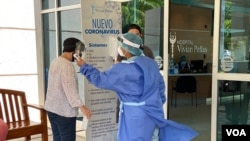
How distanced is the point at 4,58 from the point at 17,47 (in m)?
0.27

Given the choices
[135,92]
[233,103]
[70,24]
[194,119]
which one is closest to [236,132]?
[233,103]

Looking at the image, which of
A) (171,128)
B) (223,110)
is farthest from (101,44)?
(223,110)

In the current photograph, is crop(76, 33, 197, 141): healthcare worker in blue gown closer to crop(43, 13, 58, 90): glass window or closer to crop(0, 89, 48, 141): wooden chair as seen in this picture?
crop(0, 89, 48, 141): wooden chair

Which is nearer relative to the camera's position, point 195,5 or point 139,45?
point 139,45

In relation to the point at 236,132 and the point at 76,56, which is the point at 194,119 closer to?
the point at 236,132

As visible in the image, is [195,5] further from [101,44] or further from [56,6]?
[101,44]

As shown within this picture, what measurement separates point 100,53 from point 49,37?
2528mm

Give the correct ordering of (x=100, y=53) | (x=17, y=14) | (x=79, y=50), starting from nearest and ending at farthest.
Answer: (x=79, y=50)
(x=100, y=53)
(x=17, y=14)

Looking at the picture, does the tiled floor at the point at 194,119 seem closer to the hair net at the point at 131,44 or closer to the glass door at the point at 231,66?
the glass door at the point at 231,66

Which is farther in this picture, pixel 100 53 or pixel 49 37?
pixel 49 37

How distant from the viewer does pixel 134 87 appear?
2.02 meters

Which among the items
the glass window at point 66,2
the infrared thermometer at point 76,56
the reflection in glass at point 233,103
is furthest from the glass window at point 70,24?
the reflection in glass at point 233,103

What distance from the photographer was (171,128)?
2.20m

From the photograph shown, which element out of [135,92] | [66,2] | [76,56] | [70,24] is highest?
[66,2]
